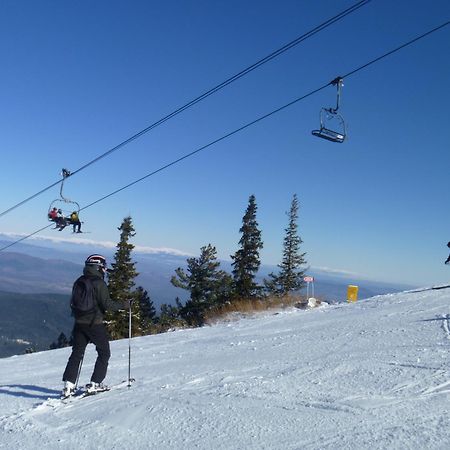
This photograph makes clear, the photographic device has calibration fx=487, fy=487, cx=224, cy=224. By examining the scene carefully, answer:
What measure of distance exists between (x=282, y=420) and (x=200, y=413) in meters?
0.96

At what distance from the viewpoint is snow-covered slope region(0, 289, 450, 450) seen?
4.47 meters

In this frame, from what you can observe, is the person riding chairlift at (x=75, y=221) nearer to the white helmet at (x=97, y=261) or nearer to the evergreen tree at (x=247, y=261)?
the white helmet at (x=97, y=261)

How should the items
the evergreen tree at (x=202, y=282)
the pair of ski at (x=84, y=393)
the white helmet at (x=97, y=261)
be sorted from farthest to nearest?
the evergreen tree at (x=202, y=282) < the white helmet at (x=97, y=261) < the pair of ski at (x=84, y=393)

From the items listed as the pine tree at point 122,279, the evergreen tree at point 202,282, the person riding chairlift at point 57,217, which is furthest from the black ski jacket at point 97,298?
the evergreen tree at point 202,282

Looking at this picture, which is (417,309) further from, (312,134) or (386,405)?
(386,405)

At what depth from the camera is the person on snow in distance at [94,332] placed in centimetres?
687

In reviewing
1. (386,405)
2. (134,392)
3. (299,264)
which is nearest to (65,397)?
(134,392)

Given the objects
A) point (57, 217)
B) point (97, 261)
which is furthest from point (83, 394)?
point (57, 217)

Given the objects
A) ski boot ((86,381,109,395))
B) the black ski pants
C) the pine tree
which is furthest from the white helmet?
the pine tree

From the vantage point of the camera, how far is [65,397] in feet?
21.9

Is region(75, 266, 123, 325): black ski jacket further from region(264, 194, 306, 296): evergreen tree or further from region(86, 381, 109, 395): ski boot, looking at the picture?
region(264, 194, 306, 296): evergreen tree

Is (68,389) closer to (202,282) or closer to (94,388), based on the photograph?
(94,388)

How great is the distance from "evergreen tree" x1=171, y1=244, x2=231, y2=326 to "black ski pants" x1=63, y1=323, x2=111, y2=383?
113 ft

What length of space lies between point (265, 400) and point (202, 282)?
122 ft
